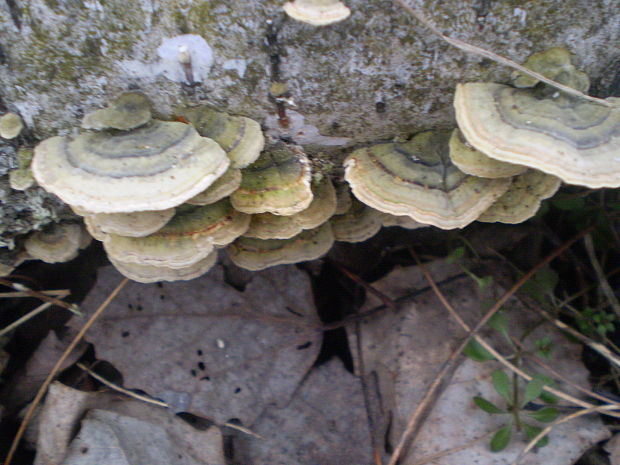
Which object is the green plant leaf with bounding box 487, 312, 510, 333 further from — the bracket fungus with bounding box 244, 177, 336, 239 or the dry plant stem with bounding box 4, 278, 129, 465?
the dry plant stem with bounding box 4, 278, 129, 465

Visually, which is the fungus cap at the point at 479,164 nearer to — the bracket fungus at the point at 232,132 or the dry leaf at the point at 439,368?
the bracket fungus at the point at 232,132

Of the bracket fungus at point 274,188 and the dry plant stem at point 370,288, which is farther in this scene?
the dry plant stem at point 370,288

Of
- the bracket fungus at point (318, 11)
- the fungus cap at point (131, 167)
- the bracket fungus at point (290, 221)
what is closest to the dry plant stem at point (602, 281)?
the bracket fungus at point (290, 221)

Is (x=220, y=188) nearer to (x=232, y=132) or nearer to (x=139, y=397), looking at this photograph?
(x=232, y=132)

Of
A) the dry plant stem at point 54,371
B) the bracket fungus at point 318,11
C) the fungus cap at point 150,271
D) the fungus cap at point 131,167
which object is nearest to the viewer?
Result: the bracket fungus at point 318,11

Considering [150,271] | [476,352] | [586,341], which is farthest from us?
[586,341]

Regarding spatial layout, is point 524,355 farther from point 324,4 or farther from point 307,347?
point 324,4

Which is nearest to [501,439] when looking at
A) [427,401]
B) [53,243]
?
[427,401]
